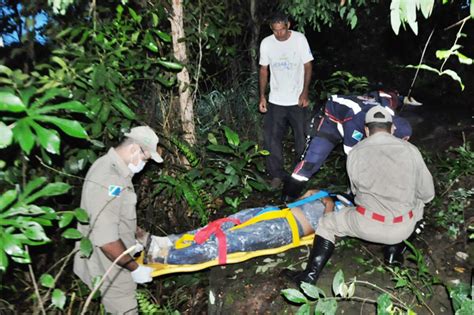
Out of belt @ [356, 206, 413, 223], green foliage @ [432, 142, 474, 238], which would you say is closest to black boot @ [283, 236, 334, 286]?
belt @ [356, 206, 413, 223]

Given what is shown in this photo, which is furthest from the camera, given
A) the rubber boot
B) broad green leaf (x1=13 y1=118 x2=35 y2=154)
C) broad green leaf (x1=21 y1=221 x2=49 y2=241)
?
the rubber boot

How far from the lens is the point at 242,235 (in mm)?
3986

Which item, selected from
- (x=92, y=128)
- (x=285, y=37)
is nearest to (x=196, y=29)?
(x=285, y=37)

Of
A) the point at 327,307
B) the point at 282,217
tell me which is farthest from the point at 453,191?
the point at 327,307

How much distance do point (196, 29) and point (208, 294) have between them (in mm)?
2785

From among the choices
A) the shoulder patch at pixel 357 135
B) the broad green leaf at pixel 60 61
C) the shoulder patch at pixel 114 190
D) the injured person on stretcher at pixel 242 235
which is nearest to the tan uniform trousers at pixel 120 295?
the injured person on stretcher at pixel 242 235

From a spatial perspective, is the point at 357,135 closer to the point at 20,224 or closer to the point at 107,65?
the point at 107,65

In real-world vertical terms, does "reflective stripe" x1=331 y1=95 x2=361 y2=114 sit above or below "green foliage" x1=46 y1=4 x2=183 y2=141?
below

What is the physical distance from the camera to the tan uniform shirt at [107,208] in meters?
3.05

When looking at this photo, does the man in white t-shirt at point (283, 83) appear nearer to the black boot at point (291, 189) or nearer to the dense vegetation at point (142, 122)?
the dense vegetation at point (142, 122)

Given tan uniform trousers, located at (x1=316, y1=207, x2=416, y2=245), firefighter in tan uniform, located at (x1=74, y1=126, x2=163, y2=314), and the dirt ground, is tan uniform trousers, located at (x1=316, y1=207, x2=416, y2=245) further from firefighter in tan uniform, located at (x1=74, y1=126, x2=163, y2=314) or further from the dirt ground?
firefighter in tan uniform, located at (x1=74, y1=126, x2=163, y2=314)

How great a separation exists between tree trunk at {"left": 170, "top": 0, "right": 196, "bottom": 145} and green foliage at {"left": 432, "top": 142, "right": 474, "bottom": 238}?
281 centimetres

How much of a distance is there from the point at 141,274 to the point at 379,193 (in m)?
1.97

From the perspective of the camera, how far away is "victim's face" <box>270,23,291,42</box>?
4.92 metres
